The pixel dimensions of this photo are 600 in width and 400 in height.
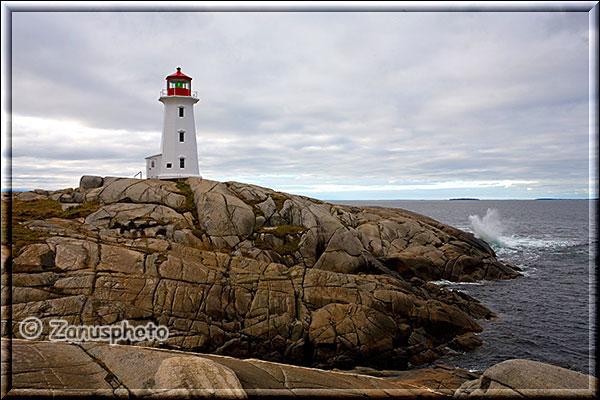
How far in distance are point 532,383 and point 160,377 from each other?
412 inches

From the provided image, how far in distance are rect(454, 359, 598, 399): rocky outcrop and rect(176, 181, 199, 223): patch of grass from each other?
24239 millimetres

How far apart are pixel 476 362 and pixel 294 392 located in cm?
1460

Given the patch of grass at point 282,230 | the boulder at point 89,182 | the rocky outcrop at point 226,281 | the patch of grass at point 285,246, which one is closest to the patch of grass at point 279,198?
the rocky outcrop at point 226,281

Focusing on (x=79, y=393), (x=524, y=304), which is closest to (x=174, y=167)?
(x=79, y=393)

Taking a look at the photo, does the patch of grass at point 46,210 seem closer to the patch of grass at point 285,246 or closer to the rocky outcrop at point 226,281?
the rocky outcrop at point 226,281

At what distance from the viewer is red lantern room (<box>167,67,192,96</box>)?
131 ft

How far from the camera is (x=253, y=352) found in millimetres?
20469

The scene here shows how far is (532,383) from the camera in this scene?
1094 centimetres

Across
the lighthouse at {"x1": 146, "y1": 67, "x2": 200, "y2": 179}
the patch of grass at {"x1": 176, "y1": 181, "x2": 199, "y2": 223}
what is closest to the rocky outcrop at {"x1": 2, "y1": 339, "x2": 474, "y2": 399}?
the patch of grass at {"x1": 176, "y1": 181, "x2": 199, "y2": 223}

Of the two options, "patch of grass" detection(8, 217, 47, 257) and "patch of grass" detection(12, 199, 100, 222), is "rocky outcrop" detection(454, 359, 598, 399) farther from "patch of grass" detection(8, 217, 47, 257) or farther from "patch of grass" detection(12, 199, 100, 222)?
"patch of grass" detection(12, 199, 100, 222)

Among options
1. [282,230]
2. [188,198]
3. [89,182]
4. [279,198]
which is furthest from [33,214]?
[279,198]

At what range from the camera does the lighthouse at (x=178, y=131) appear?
39.8 metres

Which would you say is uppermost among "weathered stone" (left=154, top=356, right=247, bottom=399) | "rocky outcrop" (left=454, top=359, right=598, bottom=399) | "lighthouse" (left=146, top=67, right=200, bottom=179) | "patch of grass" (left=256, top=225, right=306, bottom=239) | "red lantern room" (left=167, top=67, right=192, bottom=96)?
"red lantern room" (left=167, top=67, right=192, bottom=96)

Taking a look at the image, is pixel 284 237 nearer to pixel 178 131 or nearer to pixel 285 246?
pixel 285 246
